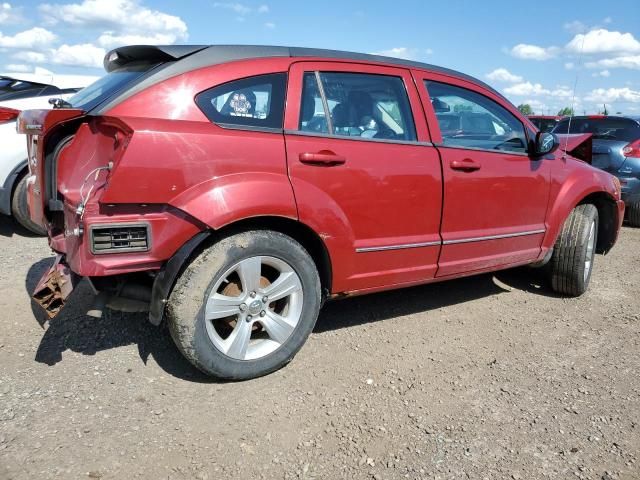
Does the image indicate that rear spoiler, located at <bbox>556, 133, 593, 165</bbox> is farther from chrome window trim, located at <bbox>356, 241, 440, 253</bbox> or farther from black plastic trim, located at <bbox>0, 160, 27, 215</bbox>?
black plastic trim, located at <bbox>0, 160, 27, 215</bbox>

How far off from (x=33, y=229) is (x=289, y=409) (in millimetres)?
4125

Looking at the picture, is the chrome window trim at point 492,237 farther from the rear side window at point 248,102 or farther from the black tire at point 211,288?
the rear side window at point 248,102

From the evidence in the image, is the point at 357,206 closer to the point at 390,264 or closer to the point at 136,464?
the point at 390,264

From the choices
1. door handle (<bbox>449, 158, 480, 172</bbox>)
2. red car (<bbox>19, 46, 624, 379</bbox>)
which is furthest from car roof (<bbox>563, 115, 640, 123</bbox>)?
door handle (<bbox>449, 158, 480, 172</bbox>)

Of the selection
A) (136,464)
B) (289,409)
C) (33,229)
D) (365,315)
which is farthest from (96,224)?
(33,229)

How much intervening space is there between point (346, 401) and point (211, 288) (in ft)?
3.05

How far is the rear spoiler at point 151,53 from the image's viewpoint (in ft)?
9.22

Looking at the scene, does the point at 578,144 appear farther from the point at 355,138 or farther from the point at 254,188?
the point at 254,188

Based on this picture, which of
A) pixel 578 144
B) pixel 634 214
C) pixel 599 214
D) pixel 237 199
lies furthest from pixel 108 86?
pixel 634 214

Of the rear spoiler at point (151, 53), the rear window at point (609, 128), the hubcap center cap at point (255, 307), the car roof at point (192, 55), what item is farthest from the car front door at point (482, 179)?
the rear window at point (609, 128)

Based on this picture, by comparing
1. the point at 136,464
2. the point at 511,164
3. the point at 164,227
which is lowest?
the point at 136,464

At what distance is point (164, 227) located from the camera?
2.58 meters

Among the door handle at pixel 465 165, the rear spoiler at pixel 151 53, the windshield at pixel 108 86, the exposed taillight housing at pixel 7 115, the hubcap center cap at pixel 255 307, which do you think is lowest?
the hubcap center cap at pixel 255 307

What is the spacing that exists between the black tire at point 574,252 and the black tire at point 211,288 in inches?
97.2
